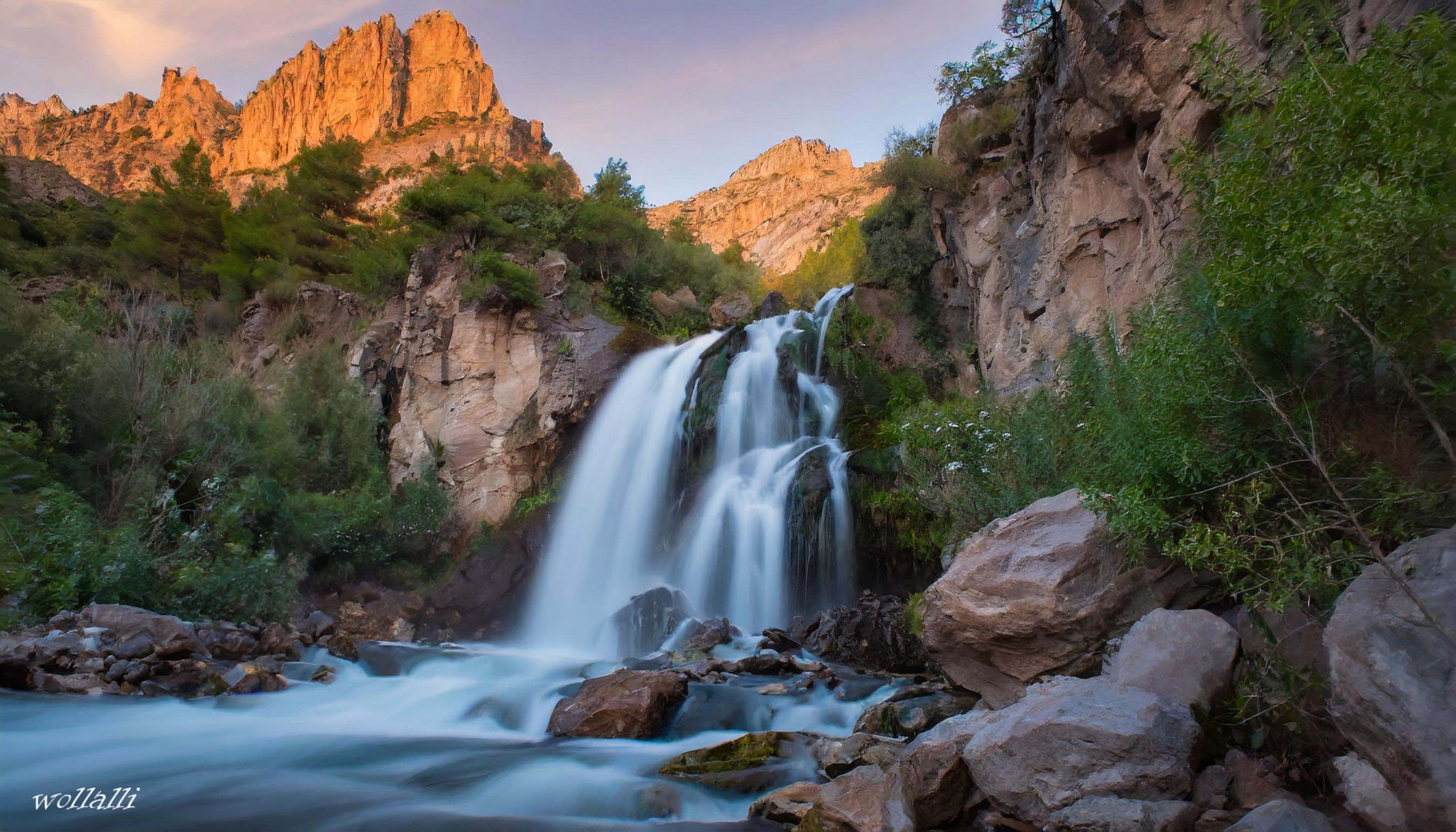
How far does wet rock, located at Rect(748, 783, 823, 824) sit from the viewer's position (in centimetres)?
541

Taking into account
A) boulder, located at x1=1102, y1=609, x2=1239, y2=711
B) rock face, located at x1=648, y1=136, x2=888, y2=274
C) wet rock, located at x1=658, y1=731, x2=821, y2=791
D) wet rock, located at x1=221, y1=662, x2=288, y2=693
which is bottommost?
wet rock, located at x1=658, y1=731, x2=821, y2=791

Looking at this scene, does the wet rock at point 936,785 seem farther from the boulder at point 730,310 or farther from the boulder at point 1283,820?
the boulder at point 730,310

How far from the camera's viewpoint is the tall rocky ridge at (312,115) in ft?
234

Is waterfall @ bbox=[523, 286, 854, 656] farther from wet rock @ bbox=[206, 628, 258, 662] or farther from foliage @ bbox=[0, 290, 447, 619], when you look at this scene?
wet rock @ bbox=[206, 628, 258, 662]

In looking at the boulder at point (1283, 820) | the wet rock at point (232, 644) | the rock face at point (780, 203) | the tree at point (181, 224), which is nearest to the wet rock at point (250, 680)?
the wet rock at point (232, 644)

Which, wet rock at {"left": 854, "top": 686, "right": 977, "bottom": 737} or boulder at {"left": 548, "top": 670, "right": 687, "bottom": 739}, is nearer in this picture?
wet rock at {"left": 854, "top": 686, "right": 977, "bottom": 737}

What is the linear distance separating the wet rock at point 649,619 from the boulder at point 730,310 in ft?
37.8

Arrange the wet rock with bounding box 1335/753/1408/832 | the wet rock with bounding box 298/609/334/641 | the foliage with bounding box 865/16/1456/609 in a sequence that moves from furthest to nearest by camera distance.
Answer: the wet rock with bounding box 298/609/334/641
the foliage with bounding box 865/16/1456/609
the wet rock with bounding box 1335/753/1408/832

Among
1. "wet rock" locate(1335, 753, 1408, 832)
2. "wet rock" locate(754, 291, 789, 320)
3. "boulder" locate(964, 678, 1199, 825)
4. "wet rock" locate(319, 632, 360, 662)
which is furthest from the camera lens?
"wet rock" locate(754, 291, 789, 320)

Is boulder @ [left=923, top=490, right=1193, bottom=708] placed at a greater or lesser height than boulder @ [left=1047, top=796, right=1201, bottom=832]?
greater

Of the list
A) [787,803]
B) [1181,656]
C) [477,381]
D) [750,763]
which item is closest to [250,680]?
[750,763]

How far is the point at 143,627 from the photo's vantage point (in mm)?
9492

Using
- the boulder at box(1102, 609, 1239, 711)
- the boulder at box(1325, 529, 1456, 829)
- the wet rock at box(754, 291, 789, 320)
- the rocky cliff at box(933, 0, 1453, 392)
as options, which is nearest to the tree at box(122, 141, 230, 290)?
the wet rock at box(754, 291, 789, 320)

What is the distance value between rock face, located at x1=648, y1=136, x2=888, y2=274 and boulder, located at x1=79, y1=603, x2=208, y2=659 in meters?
53.1
